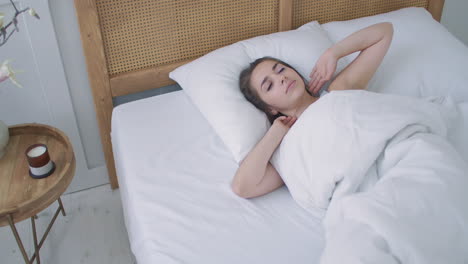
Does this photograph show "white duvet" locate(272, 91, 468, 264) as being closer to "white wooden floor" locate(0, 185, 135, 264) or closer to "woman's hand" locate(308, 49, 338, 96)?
"woman's hand" locate(308, 49, 338, 96)

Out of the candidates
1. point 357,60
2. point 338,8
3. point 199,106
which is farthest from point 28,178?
point 338,8

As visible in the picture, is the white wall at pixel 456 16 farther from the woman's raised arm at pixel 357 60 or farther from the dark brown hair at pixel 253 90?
the dark brown hair at pixel 253 90

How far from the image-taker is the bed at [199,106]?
110 centimetres

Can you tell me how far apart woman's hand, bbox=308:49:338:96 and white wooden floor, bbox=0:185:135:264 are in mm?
910

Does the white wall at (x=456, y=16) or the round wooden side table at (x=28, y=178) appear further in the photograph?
the white wall at (x=456, y=16)

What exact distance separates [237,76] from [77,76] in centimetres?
63

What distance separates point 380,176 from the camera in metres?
1.12

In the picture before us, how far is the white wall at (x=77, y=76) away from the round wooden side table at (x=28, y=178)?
238 mm

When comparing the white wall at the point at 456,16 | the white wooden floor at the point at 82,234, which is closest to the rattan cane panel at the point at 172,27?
the white wooden floor at the point at 82,234

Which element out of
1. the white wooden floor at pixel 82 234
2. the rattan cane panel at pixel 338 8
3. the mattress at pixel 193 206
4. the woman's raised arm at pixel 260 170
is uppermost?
the rattan cane panel at pixel 338 8

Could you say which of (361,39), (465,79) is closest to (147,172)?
(361,39)

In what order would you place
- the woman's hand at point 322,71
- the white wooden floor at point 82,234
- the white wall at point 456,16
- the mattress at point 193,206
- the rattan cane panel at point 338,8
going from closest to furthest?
the mattress at point 193,206 < the woman's hand at point 322,71 < the white wooden floor at point 82,234 < the rattan cane panel at point 338,8 < the white wall at point 456,16

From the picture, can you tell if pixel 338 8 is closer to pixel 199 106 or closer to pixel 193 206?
pixel 199 106

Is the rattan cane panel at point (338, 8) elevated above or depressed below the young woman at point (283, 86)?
above
